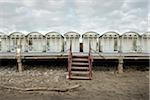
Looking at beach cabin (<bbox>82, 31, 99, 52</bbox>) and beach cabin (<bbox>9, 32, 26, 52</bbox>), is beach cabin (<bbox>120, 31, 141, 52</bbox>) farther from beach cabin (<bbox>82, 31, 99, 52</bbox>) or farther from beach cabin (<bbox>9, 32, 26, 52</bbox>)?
beach cabin (<bbox>9, 32, 26, 52</bbox>)

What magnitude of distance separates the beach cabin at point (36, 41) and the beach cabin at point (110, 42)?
360 centimetres

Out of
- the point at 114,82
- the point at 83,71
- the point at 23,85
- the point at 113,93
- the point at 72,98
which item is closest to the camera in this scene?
the point at 72,98

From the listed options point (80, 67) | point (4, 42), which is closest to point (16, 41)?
point (4, 42)

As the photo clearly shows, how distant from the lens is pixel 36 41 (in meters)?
17.8

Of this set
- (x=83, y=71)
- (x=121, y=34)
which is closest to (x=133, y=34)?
(x=121, y=34)

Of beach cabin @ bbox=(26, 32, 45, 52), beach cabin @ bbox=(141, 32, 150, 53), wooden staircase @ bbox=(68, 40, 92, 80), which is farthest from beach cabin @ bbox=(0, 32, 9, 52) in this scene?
beach cabin @ bbox=(141, 32, 150, 53)

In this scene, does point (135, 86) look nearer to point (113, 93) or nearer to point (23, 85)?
point (113, 93)

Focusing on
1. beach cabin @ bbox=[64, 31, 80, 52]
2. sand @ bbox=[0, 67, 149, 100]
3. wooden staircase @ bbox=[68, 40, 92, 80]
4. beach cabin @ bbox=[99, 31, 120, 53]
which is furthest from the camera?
beach cabin @ bbox=[64, 31, 80, 52]

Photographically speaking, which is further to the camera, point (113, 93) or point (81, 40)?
point (81, 40)

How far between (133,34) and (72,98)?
880 centimetres

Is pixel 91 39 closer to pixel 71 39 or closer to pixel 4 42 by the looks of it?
pixel 71 39

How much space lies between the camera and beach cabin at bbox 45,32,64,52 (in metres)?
17.7

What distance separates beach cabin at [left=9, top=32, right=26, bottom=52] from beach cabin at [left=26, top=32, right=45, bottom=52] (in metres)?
0.38

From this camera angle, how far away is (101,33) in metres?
18.2
